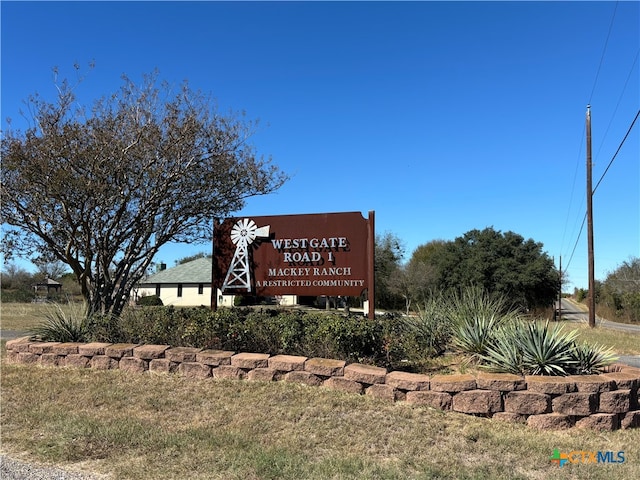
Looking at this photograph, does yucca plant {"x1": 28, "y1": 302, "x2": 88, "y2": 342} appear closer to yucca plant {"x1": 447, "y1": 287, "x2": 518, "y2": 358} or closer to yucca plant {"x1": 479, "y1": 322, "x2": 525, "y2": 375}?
yucca plant {"x1": 447, "y1": 287, "x2": 518, "y2": 358}

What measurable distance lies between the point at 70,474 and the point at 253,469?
1.52 m

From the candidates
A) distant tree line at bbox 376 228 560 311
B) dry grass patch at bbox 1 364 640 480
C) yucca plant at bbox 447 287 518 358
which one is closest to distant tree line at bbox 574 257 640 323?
distant tree line at bbox 376 228 560 311

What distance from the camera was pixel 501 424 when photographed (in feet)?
16.2

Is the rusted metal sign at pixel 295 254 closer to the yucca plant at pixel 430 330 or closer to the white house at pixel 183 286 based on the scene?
the yucca plant at pixel 430 330

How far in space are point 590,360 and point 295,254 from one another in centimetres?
489

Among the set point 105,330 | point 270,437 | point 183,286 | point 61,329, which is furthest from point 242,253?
point 183,286

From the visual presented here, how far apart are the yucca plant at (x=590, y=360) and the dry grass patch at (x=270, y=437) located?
962mm

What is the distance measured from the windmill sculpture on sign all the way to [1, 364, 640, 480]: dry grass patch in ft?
9.79

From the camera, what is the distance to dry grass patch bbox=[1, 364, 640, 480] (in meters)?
3.95

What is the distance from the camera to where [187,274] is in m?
45.1

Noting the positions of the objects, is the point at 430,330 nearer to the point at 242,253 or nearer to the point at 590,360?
the point at 590,360

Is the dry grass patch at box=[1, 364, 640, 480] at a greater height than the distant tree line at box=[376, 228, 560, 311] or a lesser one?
lesser

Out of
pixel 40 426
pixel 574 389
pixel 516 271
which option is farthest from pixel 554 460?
pixel 516 271

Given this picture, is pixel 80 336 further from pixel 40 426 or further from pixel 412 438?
pixel 412 438
